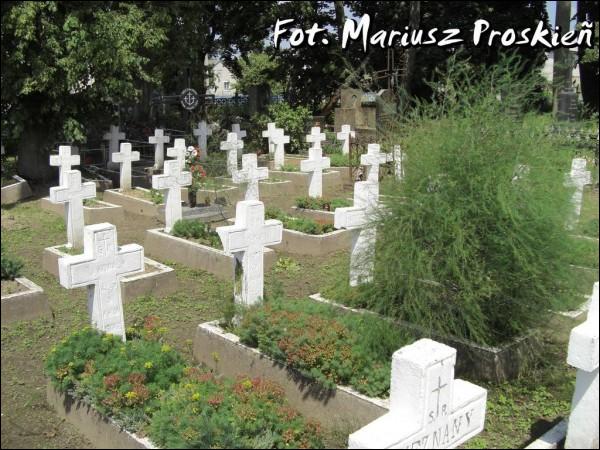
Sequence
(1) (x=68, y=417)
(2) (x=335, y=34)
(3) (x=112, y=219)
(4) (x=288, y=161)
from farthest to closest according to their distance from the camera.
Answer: (2) (x=335, y=34) → (4) (x=288, y=161) → (3) (x=112, y=219) → (1) (x=68, y=417)

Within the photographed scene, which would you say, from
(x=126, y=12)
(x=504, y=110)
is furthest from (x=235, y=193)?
(x=504, y=110)

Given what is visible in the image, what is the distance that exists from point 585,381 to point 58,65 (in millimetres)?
9614

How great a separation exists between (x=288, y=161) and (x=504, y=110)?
33.3ft

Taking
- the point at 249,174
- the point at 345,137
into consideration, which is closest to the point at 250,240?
the point at 249,174

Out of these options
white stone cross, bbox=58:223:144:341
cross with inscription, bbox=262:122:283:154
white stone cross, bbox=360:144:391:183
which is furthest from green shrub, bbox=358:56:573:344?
cross with inscription, bbox=262:122:283:154

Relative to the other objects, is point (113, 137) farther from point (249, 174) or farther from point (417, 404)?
point (417, 404)

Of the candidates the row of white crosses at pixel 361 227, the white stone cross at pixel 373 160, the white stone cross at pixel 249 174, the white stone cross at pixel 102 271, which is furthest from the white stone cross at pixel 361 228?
the white stone cross at pixel 373 160

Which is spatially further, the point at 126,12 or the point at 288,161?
the point at 288,161

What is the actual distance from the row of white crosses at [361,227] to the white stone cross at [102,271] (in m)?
1.74

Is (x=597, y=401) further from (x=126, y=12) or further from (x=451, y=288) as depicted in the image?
(x=126, y=12)

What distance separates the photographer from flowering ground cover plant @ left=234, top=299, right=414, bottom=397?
427 cm

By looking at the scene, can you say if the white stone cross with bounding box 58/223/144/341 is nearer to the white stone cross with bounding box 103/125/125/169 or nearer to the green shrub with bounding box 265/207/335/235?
the green shrub with bounding box 265/207/335/235

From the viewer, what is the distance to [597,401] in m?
3.24

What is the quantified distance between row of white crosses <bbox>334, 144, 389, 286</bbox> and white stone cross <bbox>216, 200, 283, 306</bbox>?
61 cm
